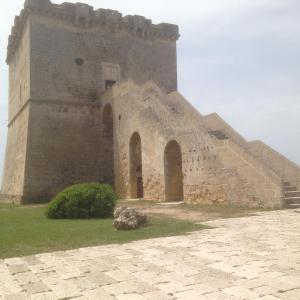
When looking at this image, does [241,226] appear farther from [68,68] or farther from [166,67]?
[166,67]

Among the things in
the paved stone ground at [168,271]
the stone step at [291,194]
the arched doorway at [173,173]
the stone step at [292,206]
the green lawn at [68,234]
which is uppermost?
the arched doorway at [173,173]

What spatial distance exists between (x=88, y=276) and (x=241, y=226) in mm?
4028

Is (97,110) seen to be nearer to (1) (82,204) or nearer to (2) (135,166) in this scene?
(2) (135,166)

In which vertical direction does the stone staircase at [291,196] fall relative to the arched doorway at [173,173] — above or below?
below

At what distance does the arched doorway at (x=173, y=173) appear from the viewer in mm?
14617

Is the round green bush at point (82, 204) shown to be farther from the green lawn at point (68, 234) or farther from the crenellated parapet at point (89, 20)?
the crenellated parapet at point (89, 20)

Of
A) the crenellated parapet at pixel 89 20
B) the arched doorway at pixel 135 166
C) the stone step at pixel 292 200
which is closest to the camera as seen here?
the stone step at pixel 292 200

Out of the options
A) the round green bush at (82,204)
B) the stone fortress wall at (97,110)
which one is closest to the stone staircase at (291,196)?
the stone fortress wall at (97,110)

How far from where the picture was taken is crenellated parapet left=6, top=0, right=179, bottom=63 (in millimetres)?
19875

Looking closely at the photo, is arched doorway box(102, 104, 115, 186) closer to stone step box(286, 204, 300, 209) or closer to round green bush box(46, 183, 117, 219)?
round green bush box(46, 183, 117, 219)

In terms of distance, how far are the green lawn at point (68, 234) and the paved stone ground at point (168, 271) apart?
1.64 feet

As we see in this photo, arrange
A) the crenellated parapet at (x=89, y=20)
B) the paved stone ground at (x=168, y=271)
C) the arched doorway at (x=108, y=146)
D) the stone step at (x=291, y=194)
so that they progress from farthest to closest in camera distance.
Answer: the arched doorway at (x=108, y=146)
the crenellated parapet at (x=89, y=20)
the stone step at (x=291, y=194)
the paved stone ground at (x=168, y=271)

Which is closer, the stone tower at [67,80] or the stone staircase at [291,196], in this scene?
the stone staircase at [291,196]

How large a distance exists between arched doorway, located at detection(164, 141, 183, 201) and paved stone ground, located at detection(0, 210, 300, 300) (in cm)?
866
